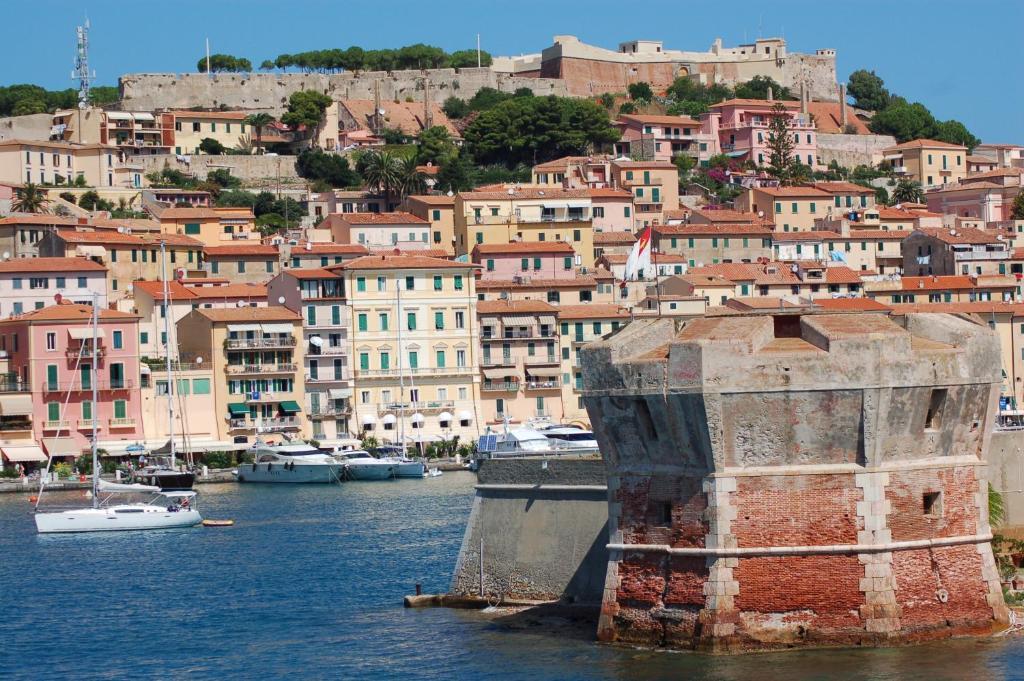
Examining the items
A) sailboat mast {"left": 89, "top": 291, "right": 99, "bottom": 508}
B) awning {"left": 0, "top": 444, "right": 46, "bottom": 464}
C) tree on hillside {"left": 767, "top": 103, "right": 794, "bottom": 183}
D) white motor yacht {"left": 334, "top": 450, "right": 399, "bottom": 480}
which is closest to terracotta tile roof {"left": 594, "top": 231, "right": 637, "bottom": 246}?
tree on hillside {"left": 767, "top": 103, "right": 794, "bottom": 183}

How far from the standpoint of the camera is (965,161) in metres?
136

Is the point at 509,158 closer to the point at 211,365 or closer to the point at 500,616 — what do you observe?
the point at 211,365

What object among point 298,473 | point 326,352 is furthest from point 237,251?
point 298,473

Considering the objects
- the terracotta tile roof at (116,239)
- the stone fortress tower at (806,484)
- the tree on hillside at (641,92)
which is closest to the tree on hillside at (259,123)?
the tree on hillside at (641,92)

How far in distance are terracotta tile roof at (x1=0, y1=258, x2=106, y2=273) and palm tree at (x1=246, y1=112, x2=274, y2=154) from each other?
4575 cm

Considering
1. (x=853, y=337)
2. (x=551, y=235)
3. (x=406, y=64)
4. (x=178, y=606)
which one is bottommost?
(x=178, y=606)

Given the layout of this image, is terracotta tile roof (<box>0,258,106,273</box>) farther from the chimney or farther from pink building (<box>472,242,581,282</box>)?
the chimney

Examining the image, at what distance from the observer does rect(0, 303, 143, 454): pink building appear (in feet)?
247

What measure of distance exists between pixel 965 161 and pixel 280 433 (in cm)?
6978

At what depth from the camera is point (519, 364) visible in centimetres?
8462

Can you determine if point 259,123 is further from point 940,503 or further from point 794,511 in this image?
point 794,511

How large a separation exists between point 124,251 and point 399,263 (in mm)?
18355

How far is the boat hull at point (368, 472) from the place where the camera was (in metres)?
74.1

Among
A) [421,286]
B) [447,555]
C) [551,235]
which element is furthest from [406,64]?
[447,555]
